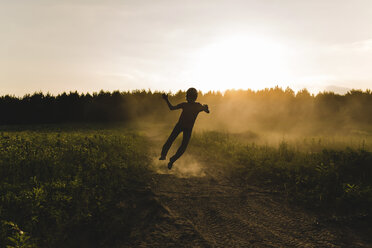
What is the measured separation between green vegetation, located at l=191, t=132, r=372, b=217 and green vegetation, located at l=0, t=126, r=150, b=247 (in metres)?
4.17

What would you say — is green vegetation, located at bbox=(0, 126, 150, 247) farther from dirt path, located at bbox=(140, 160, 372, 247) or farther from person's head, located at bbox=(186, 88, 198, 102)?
person's head, located at bbox=(186, 88, 198, 102)

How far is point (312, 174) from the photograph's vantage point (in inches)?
342

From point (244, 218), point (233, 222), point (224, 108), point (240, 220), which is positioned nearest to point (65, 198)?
point (233, 222)

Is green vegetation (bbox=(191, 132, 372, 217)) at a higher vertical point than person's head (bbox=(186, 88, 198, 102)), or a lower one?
lower

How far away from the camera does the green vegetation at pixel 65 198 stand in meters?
4.85

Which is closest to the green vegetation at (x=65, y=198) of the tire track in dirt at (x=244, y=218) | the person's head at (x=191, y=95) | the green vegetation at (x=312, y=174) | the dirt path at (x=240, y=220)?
the dirt path at (x=240, y=220)

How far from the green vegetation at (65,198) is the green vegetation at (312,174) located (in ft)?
13.7

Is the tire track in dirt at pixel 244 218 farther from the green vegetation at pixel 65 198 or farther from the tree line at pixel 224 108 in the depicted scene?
the tree line at pixel 224 108

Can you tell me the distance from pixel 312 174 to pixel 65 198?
793 centimetres

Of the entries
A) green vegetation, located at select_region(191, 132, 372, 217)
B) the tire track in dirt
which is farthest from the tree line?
the tire track in dirt

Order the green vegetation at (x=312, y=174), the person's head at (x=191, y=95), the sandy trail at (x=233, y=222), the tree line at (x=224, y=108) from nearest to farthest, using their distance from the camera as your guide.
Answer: the sandy trail at (x=233, y=222) < the green vegetation at (x=312, y=174) < the person's head at (x=191, y=95) < the tree line at (x=224, y=108)

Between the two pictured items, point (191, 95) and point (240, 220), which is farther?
point (191, 95)

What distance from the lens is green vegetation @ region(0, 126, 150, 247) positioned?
15.9 feet

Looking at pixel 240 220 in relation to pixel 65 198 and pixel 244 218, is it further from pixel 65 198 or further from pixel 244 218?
pixel 65 198
